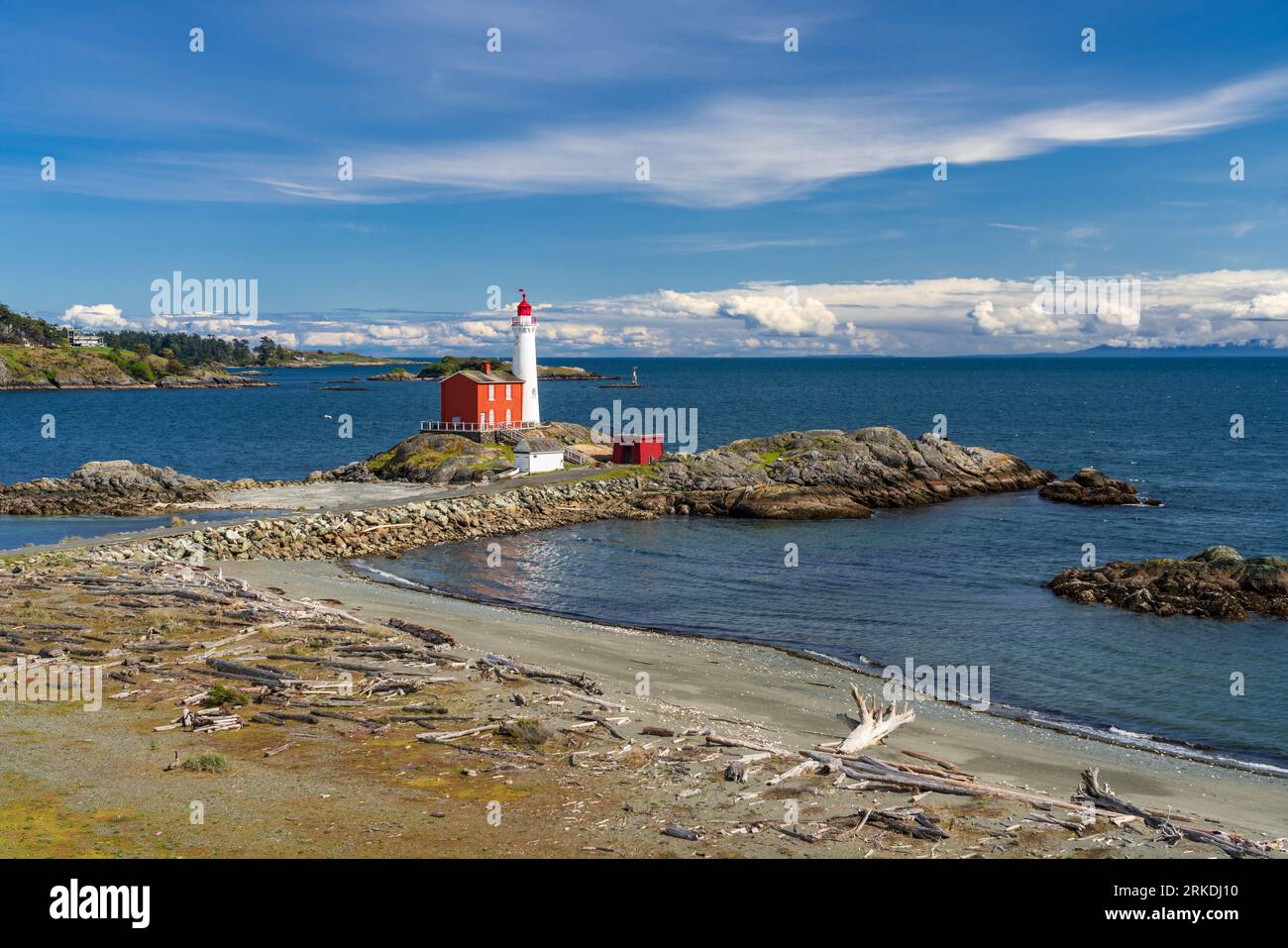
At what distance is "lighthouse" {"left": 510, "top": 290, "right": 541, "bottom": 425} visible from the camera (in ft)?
248

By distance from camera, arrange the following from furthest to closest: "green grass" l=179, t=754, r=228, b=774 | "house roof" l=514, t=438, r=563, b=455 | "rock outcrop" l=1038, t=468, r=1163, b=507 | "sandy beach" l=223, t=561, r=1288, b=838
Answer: "house roof" l=514, t=438, r=563, b=455, "rock outcrop" l=1038, t=468, r=1163, b=507, "sandy beach" l=223, t=561, r=1288, b=838, "green grass" l=179, t=754, r=228, b=774

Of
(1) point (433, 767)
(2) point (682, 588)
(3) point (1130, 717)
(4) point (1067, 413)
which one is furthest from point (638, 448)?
(4) point (1067, 413)

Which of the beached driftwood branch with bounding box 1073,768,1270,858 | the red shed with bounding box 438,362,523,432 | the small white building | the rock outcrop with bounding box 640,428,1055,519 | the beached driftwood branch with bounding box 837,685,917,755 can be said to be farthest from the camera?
the red shed with bounding box 438,362,523,432

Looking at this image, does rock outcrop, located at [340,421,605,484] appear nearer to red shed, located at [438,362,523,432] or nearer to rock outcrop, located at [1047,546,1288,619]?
red shed, located at [438,362,523,432]

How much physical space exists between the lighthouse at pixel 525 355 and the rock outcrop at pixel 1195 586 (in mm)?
44207

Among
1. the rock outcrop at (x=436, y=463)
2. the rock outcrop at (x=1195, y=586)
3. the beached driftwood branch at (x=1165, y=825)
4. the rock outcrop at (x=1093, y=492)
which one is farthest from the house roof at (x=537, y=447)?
the beached driftwood branch at (x=1165, y=825)

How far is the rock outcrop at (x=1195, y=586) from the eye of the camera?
35.9 metres

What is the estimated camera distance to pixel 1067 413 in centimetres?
14800

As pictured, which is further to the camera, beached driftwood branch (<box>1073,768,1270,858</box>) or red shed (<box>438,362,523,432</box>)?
red shed (<box>438,362,523,432</box>)

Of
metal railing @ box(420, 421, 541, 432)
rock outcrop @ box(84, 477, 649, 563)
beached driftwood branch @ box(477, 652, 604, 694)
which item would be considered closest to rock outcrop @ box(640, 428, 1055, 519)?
rock outcrop @ box(84, 477, 649, 563)

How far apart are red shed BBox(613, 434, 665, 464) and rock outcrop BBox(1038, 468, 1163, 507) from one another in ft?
86.6

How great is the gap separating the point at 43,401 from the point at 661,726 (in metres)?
189

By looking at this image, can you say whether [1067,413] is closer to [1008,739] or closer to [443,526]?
[443,526]

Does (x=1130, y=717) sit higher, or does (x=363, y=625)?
(x=363, y=625)
